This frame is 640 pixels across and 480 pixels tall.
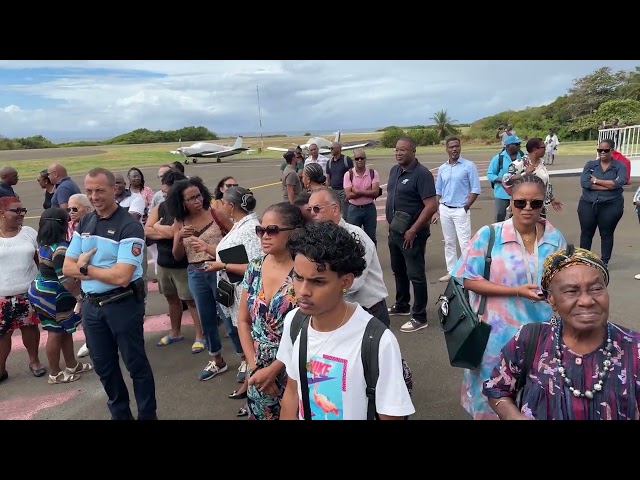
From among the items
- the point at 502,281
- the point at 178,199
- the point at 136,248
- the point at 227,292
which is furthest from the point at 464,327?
the point at 178,199

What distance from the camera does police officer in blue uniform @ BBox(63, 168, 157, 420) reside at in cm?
317

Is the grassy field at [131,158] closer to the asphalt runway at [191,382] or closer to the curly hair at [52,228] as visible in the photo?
the asphalt runway at [191,382]

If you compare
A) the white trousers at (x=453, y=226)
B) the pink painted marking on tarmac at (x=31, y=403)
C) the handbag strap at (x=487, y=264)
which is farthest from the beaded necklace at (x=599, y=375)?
the white trousers at (x=453, y=226)

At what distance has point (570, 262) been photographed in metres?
1.70

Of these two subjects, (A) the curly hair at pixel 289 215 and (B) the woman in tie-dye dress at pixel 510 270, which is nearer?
(B) the woman in tie-dye dress at pixel 510 270

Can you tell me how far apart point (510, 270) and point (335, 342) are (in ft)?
4.03

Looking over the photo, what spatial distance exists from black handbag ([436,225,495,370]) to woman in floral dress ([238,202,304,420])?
2.90ft

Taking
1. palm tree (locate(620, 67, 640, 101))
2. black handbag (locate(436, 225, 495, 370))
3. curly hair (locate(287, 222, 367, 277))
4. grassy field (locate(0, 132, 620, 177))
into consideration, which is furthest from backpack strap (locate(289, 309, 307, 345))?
palm tree (locate(620, 67, 640, 101))

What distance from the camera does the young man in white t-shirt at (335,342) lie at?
169 cm

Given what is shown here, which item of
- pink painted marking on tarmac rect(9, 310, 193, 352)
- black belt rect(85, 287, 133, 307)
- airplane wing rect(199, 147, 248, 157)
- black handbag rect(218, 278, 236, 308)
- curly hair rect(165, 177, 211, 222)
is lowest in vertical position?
pink painted marking on tarmac rect(9, 310, 193, 352)

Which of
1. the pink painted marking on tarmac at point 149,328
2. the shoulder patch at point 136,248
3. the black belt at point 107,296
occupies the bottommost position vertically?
the pink painted marking on tarmac at point 149,328

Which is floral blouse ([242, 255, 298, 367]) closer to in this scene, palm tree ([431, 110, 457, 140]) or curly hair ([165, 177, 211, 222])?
curly hair ([165, 177, 211, 222])
